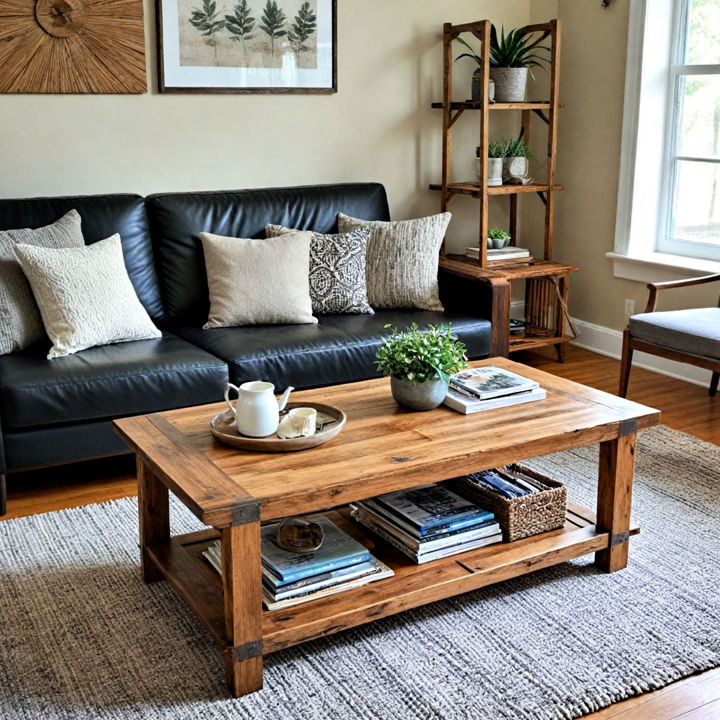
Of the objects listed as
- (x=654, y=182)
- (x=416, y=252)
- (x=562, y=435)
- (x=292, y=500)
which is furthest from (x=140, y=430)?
(x=654, y=182)

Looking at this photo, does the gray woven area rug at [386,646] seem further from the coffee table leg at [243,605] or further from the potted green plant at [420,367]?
the potted green plant at [420,367]

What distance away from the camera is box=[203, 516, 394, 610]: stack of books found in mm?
2191

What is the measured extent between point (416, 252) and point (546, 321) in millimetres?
1151

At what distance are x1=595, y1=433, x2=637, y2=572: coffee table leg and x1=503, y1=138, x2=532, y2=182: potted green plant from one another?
2348 millimetres

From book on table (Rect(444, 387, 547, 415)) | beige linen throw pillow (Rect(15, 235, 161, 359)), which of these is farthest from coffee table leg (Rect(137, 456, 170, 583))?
beige linen throw pillow (Rect(15, 235, 161, 359))

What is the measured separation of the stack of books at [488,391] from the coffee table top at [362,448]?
0.02m

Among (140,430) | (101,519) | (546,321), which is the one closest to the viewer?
(140,430)

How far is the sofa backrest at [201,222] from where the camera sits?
3.86 metres

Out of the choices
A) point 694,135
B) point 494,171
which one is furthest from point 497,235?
point 694,135

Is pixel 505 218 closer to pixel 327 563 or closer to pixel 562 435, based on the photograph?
pixel 562 435

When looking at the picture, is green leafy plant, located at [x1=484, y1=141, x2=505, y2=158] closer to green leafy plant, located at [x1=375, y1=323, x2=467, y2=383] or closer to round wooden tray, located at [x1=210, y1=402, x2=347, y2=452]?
green leafy plant, located at [x1=375, y1=323, x2=467, y2=383]

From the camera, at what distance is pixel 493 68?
4.45m

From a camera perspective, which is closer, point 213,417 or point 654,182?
point 213,417

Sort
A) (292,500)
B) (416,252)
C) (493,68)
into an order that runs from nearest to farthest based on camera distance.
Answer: (292,500), (416,252), (493,68)
